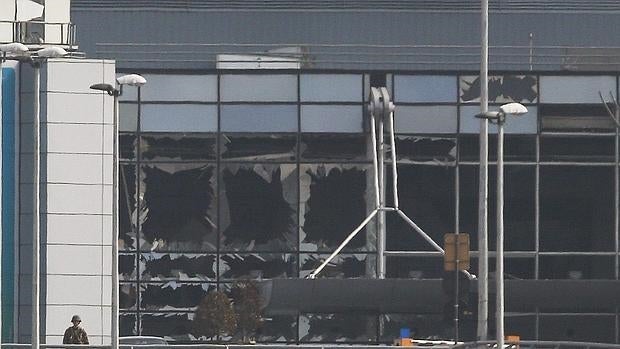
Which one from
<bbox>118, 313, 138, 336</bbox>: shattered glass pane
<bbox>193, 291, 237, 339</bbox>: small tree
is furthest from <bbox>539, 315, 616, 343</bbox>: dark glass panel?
<bbox>118, 313, 138, 336</bbox>: shattered glass pane

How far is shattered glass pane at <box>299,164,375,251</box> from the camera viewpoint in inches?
2234

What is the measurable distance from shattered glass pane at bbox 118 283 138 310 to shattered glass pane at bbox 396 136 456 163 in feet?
→ 25.7

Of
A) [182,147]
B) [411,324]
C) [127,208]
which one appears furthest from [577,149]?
[127,208]

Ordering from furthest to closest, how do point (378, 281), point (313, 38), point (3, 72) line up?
point (313, 38) < point (378, 281) < point (3, 72)

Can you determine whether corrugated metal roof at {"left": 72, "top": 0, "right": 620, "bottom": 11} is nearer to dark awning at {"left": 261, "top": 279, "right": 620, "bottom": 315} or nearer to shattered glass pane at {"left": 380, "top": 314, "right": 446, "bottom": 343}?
dark awning at {"left": 261, "top": 279, "right": 620, "bottom": 315}

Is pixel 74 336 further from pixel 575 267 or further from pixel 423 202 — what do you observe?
pixel 575 267

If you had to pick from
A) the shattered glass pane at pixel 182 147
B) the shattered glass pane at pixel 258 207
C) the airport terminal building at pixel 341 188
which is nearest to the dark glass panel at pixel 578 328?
the airport terminal building at pixel 341 188

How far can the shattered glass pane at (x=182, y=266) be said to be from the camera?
5653 centimetres

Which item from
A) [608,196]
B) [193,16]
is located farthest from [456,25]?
[608,196]

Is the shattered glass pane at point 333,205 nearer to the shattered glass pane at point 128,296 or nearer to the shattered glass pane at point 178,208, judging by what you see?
the shattered glass pane at point 178,208

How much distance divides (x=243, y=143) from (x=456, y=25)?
14.5 metres

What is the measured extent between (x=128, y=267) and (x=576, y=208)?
38.9ft

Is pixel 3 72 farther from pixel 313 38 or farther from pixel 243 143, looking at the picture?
pixel 313 38

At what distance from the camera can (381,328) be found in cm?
5625
